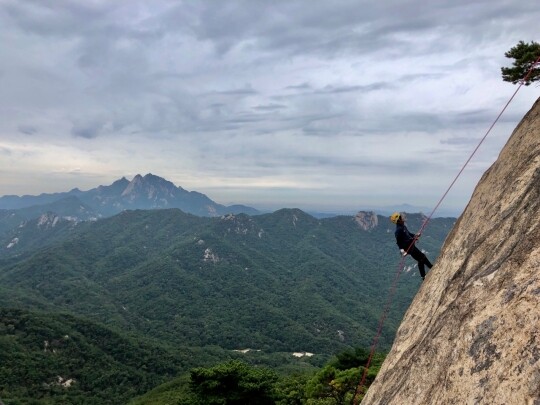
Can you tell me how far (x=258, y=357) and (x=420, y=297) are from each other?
603 feet

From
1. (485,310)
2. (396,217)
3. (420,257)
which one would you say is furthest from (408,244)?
(485,310)

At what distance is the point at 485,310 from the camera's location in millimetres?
7559

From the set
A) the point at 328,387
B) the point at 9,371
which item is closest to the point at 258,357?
the point at 9,371

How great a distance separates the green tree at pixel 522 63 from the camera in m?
14.5

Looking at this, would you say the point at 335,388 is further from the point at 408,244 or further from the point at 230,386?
the point at 408,244

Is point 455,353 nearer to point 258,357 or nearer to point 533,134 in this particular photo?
point 533,134

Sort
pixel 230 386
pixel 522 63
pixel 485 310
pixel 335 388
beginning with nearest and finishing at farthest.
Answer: pixel 485 310, pixel 522 63, pixel 335 388, pixel 230 386

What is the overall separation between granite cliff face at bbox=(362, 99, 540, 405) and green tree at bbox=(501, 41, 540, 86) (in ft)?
8.56

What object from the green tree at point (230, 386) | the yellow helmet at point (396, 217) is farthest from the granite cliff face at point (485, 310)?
the green tree at point (230, 386)

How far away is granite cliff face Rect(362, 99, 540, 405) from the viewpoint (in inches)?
251

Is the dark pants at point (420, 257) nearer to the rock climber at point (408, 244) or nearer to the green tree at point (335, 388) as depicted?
the rock climber at point (408, 244)

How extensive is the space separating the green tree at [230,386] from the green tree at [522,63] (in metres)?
30.7

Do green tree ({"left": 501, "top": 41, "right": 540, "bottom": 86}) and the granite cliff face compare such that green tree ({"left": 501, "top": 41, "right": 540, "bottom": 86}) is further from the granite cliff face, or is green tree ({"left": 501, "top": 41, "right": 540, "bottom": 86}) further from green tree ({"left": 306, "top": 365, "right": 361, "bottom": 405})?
green tree ({"left": 306, "top": 365, "right": 361, "bottom": 405})

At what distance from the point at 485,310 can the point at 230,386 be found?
31.8 metres
